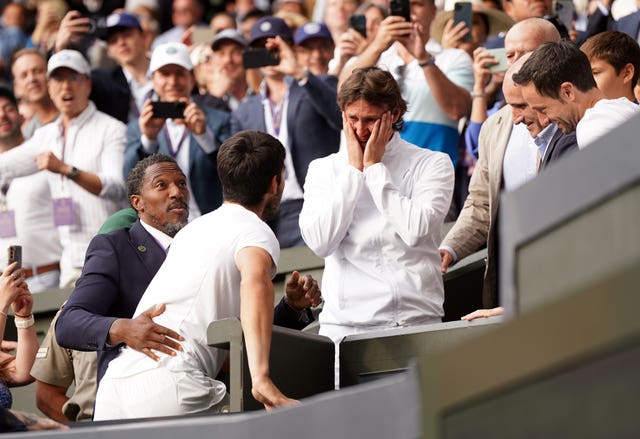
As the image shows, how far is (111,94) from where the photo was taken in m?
10.5

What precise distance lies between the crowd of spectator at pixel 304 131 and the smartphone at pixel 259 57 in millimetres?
19

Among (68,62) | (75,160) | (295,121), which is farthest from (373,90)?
(68,62)

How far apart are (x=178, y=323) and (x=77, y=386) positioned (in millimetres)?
1707

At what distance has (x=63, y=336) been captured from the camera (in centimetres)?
595

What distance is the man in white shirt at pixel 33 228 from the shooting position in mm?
9992

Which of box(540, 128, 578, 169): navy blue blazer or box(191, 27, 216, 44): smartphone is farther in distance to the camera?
box(191, 27, 216, 44): smartphone

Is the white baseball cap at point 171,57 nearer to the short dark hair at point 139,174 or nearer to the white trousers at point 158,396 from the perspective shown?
the short dark hair at point 139,174

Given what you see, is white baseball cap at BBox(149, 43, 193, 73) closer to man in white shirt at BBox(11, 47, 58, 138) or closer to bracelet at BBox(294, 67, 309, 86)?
bracelet at BBox(294, 67, 309, 86)

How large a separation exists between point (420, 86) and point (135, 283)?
124 inches

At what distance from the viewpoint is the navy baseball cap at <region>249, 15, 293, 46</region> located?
993 centimetres

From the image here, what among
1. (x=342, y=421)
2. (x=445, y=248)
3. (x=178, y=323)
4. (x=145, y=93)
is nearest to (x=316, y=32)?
(x=145, y=93)

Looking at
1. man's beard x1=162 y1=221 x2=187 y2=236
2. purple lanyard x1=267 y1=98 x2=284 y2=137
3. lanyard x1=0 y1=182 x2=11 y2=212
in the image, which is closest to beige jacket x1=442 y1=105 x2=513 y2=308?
man's beard x1=162 y1=221 x2=187 y2=236

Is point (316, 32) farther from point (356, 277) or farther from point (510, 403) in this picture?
point (510, 403)

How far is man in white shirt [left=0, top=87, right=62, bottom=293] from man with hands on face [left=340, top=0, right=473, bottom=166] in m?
2.45
